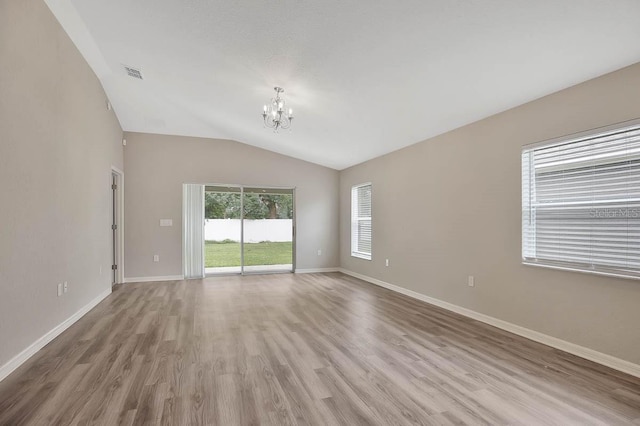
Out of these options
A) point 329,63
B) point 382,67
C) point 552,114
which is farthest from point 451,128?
point 329,63

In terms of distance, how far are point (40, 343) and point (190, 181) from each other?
423 centimetres

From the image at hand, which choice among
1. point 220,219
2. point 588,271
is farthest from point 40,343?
point 588,271

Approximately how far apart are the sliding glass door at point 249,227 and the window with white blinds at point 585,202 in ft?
16.8

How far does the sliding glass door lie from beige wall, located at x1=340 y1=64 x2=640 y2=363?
2547 mm

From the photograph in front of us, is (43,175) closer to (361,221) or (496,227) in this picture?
(496,227)

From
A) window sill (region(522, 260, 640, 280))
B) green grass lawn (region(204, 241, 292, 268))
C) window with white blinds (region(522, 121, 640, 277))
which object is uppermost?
window with white blinds (region(522, 121, 640, 277))

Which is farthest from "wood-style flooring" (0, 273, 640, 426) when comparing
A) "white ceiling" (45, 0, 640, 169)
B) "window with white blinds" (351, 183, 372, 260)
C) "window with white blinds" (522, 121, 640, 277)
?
"window with white blinds" (351, 183, 372, 260)

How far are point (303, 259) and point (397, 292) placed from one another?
8.82 ft

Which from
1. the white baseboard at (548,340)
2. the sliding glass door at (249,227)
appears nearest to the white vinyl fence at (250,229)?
the sliding glass door at (249,227)

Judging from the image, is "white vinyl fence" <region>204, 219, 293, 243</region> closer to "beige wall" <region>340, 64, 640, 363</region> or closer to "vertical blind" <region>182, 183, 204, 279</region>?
"vertical blind" <region>182, 183, 204, 279</region>

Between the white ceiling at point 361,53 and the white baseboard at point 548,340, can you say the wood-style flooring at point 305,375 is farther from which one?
the white ceiling at point 361,53

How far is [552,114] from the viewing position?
3.09m

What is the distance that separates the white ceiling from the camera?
2.25m

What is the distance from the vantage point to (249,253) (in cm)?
730
